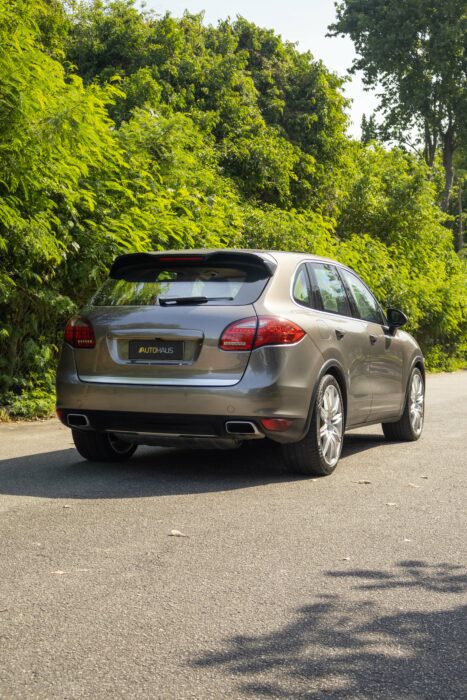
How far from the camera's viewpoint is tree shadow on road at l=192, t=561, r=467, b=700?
339 cm

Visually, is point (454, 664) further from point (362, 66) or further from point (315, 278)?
point (362, 66)

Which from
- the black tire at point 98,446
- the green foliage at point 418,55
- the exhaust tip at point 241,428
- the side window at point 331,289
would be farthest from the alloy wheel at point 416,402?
the green foliage at point 418,55

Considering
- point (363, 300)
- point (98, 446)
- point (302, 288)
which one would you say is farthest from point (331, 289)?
point (98, 446)

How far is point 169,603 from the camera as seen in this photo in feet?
14.2

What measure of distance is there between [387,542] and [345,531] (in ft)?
1.08

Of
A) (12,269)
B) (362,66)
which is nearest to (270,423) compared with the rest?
(12,269)

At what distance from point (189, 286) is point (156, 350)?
58 cm

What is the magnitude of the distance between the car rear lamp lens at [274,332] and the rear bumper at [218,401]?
0.05 meters

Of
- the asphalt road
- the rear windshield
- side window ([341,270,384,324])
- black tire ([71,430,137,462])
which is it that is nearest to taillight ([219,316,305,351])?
the rear windshield

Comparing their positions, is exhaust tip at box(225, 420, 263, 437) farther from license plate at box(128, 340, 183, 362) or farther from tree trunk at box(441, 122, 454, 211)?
tree trunk at box(441, 122, 454, 211)

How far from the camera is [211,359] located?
7195 mm

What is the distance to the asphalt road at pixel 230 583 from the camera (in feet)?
11.4

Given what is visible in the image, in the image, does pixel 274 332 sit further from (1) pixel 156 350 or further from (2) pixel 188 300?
(1) pixel 156 350

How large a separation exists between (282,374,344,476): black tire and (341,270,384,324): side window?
5.01ft
